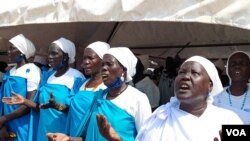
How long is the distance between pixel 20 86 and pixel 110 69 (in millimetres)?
1272

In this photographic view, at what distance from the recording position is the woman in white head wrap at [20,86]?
174 inches

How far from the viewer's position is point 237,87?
12.0 feet

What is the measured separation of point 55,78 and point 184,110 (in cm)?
179

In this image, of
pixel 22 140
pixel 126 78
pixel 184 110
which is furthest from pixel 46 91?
pixel 184 110

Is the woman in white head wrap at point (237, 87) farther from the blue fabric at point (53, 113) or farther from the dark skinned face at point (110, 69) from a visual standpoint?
the blue fabric at point (53, 113)

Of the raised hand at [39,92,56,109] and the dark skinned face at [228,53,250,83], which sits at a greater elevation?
the dark skinned face at [228,53,250,83]

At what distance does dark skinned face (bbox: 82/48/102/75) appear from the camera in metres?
3.98

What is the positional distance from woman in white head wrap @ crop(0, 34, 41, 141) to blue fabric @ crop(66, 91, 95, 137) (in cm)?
67

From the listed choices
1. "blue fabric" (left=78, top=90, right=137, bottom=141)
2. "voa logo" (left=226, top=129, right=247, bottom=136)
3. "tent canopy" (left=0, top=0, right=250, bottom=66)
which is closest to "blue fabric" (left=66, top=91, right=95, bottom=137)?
"blue fabric" (left=78, top=90, right=137, bottom=141)

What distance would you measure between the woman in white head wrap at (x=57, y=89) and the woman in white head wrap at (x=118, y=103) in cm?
57

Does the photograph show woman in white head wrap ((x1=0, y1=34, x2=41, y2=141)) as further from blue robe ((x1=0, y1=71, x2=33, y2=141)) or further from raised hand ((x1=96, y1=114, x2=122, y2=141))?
raised hand ((x1=96, y1=114, x2=122, y2=141))

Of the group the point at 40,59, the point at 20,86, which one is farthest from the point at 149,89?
the point at 20,86

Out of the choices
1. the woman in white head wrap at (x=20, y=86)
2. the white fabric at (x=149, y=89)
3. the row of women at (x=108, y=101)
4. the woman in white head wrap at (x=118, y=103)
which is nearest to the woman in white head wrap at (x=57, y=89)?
the row of women at (x=108, y=101)

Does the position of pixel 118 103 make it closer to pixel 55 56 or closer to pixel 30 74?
pixel 55 56
